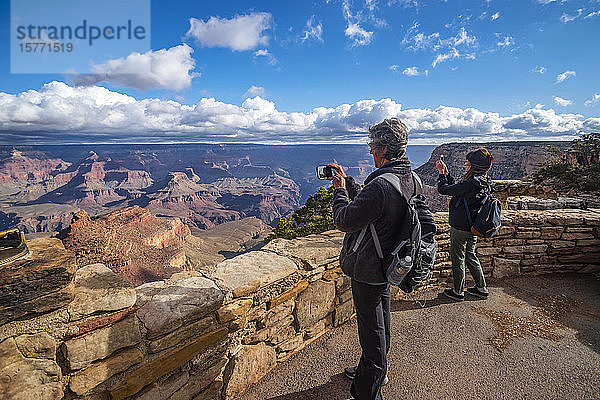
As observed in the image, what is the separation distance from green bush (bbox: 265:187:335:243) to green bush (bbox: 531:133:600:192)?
14.9m

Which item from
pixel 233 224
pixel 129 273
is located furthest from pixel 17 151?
pixel 129 273

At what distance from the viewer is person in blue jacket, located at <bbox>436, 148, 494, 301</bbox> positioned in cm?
359

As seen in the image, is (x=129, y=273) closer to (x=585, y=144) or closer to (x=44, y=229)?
(x=585, y=144)

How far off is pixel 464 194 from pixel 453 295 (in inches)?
60.2

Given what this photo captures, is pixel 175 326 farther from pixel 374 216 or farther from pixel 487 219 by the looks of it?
pixel 487 219

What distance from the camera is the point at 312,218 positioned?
395 inches

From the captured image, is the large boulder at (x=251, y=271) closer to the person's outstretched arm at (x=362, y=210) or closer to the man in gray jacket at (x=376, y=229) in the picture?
the man in gray jacket at (x=376, y=229)

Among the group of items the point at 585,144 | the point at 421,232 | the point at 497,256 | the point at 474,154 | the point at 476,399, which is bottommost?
the point at 476,399

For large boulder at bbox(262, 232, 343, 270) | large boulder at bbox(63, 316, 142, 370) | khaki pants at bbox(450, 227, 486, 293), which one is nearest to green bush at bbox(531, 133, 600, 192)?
khaki pants at bbox(450, 227, 486, 293)

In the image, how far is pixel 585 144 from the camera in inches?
→ 953

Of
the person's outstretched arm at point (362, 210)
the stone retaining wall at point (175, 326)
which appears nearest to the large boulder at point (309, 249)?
the stone retaining wall at point (175, 326)

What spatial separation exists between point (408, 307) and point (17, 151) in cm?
27821

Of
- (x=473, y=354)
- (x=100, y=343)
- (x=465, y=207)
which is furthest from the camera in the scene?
(x=465, y=207)

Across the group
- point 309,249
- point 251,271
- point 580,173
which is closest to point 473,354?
point 309,249
